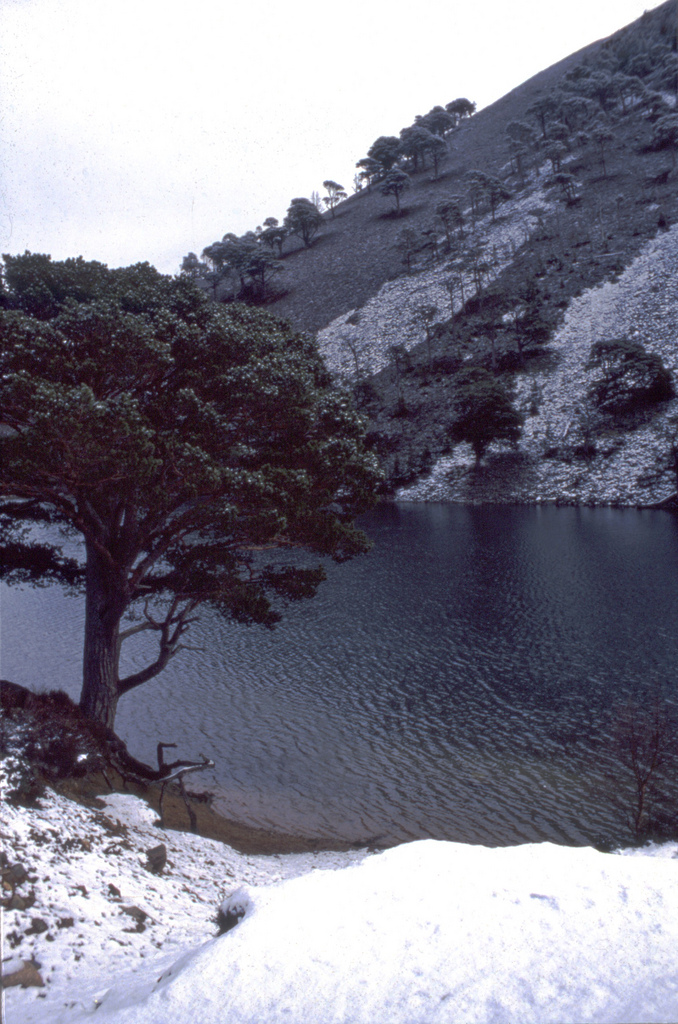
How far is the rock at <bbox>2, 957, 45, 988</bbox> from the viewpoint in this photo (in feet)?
24.7

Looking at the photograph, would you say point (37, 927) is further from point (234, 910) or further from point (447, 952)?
point (447, 952)

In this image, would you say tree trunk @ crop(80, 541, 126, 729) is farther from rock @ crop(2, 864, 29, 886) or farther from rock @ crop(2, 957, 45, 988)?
rock @ crop(2, 957, 45, 988)

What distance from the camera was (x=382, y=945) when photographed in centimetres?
692

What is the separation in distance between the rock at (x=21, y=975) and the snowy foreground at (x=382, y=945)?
0.07 meters

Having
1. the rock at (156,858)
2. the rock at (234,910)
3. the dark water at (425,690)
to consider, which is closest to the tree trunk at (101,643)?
the dark water at (425,690)

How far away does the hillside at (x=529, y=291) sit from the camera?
72.8m

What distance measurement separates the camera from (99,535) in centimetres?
1587

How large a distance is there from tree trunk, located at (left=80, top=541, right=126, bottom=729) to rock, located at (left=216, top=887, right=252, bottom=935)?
9.12 m

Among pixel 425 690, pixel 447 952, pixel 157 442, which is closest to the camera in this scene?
pixel 447 952

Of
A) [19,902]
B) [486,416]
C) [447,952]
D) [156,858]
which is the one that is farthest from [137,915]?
[486,416]

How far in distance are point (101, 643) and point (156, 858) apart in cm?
586

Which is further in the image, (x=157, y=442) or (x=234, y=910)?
(x=157, y=442)

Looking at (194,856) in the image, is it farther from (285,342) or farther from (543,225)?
(543,225)

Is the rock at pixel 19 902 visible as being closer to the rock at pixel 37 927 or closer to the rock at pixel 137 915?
the rock at pixel 37 927
